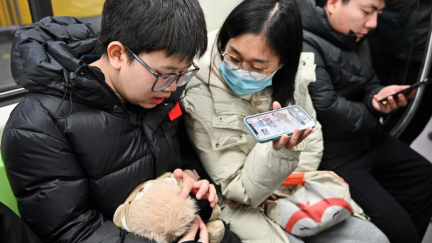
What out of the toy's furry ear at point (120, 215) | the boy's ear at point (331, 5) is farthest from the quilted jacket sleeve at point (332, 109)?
the toy's furry ear at point (120, 215)

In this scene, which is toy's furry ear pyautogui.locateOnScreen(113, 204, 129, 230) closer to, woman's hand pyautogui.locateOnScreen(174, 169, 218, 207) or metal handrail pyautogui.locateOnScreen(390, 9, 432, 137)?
woman's hand pyautogui.locateOnScreen(174, 169, 218, 207)

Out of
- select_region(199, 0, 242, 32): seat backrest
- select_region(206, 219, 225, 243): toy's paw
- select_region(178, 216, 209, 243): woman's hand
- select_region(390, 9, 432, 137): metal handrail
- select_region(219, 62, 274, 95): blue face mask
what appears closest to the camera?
select_region(178, 216, 209, 243): woman's hand

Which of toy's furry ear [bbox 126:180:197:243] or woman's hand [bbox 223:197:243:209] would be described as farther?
woman's hand [bbox 223:197:243:209]

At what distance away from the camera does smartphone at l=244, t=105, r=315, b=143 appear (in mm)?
1148

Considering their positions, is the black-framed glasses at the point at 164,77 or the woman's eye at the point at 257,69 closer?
the black-framed glasses at the point at 164,77

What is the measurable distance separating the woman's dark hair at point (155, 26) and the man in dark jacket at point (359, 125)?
2.95ft

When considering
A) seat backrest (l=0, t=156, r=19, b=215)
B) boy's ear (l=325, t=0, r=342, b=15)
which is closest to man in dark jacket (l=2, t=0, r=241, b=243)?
seat backrest (l=0, t=156, r=19, b=215)

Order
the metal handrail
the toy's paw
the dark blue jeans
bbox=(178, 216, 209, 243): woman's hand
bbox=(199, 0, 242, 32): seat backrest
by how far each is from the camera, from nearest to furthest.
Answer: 1. bbox=(178, 216, 209, 243): woman's hand
2. the toy's paw
3. the dark blue jeans
4. bbox=(199, 0, 242, 32): seat backrest
5. the metal handrail

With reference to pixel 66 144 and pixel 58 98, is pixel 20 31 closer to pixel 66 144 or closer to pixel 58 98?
pixel 58 98

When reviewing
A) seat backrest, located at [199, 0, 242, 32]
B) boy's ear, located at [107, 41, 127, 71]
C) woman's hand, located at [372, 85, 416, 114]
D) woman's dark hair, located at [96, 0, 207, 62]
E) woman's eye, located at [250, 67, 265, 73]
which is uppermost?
woman's dark hair, located at [96, 0, 207, 62]

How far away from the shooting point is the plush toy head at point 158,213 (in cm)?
99

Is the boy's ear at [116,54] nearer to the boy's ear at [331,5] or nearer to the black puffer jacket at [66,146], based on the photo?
the black puffer jacket at [66,146]

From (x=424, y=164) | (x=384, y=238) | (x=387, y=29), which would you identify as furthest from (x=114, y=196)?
(x=387, y=29)

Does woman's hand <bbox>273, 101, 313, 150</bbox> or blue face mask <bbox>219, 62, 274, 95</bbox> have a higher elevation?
blue face mask <bbox>219, 62, 274, 95</bbox>
